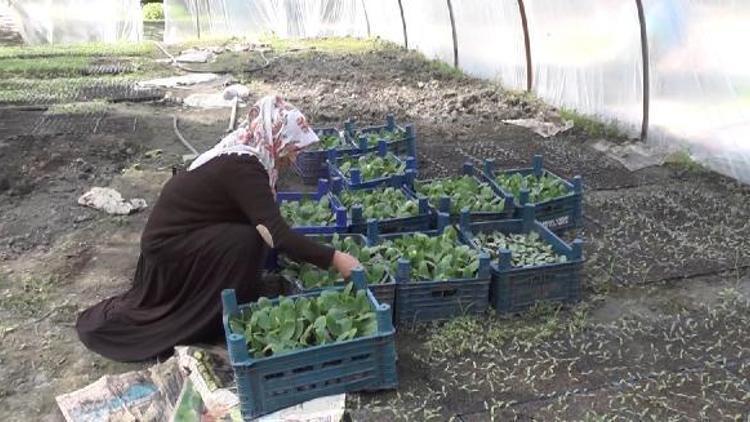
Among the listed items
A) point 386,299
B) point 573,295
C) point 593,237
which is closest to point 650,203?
point 593,237

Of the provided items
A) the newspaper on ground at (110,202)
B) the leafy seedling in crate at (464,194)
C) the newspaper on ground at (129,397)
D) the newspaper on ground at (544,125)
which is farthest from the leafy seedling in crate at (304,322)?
the newspaper on ground at (544,125)

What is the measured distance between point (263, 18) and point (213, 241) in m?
13.0

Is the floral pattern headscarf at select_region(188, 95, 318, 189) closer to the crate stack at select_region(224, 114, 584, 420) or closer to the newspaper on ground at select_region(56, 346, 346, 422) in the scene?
the crate stack at select_region(224, 114, 584, 420)

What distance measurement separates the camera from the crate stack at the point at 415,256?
9.72ft

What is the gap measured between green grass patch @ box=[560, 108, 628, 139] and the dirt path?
0.24 m

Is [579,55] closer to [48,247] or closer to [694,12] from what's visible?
[694,12]

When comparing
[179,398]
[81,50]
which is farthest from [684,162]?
[81,50]

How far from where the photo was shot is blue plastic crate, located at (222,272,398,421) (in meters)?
2.87

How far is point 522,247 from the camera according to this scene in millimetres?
4074

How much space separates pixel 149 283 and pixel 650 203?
12.1 feet

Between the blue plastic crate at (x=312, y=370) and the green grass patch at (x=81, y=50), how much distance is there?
11.1 metres

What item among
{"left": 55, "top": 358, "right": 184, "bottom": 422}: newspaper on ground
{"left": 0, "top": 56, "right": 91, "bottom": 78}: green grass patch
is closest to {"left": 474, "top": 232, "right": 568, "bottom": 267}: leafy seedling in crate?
{"left": 55, "top": 358, "right": 184, "bottom": 422}: newspaper on ground

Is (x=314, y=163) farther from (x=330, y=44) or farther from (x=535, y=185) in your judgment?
(x=330, y=44)

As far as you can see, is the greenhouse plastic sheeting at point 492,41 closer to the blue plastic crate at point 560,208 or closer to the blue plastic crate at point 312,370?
the blue plastic crate at point 560,208
